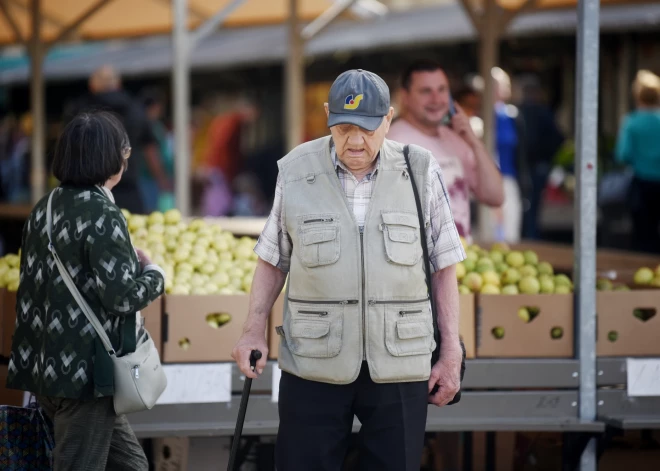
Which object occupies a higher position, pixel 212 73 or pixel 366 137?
pixel 212 73

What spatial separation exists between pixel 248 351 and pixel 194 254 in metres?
1.90

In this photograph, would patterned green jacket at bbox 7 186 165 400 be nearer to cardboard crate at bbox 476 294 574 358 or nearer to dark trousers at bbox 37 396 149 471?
dark trousers at bbox 37 396 149 471

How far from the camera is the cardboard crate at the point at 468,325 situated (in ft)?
15.8

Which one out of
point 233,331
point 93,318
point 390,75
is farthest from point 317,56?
point 93,318

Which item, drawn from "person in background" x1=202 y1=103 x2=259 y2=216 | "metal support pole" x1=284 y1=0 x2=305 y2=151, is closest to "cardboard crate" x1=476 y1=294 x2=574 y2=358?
"metal support pole" x1=284 y1=0 x2=305 y2=151

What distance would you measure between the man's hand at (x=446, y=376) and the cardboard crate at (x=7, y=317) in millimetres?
2029

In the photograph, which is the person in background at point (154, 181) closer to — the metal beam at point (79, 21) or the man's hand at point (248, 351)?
the metal beam at point (79, 21)

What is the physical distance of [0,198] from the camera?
650 inches

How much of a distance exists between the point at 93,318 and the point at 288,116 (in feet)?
24.3

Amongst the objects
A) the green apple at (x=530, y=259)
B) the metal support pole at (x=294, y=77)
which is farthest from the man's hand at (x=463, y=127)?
the metal support pole at (x=294, y=77)

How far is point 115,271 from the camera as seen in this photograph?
3570mm

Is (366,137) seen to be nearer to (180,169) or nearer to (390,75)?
(180,169)

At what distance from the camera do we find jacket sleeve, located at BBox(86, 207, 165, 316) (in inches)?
140

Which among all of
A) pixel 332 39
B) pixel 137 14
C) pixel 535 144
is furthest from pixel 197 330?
pixel 332 39
